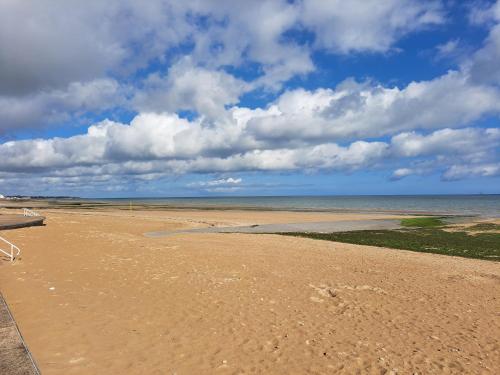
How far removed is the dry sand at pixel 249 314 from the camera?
275 inches

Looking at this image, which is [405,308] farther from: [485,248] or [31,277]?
[485,248]

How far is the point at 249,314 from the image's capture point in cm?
956

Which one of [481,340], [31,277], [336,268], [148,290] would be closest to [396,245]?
[336,268]

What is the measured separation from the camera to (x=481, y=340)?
8406 mm

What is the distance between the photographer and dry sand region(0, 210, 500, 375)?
6980mm

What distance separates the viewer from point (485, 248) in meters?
23.5

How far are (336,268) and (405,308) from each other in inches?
209

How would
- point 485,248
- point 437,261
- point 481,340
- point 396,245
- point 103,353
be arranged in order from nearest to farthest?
point 103,353, point 481,340, point 437,261, point 485,248, point 396,245

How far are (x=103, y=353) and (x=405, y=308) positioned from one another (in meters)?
8.25

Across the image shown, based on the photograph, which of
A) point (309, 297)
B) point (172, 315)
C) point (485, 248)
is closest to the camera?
point (172, 315)

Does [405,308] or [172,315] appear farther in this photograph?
[405,308]

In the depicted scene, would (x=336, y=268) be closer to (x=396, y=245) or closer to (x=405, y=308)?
(x=405, y=308)

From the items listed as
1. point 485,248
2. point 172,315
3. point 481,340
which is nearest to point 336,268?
point 481,340

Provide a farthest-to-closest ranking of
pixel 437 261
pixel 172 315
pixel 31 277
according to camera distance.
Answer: pixel 437 261 → pixel 31 277 → pixel 172 315
